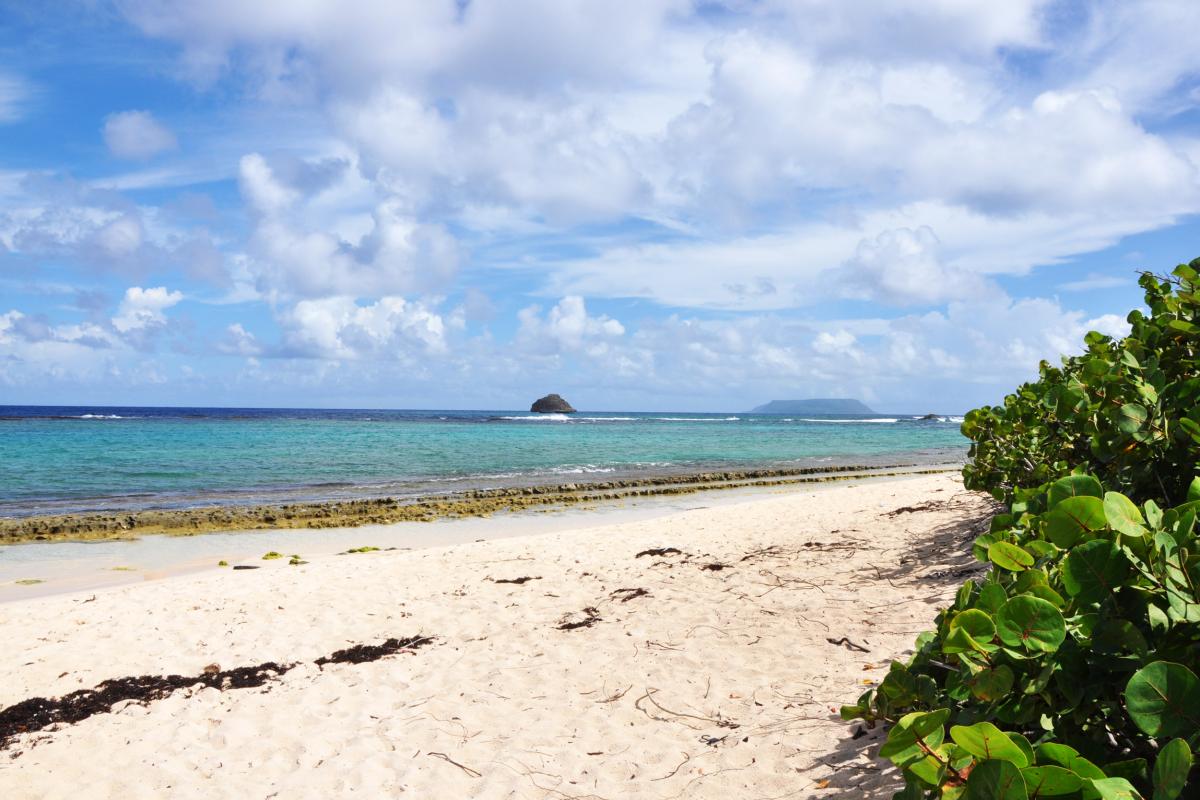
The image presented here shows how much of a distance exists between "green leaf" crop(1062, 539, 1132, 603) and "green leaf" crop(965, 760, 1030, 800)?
426 mm

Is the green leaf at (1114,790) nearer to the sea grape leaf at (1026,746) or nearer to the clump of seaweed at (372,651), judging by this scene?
the sea grape leaf at (1026,746)

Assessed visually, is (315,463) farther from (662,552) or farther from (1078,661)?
(1078,661)

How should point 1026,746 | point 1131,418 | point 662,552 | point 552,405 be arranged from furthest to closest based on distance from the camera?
point 552,405 → point 662,552 → point 1131,418 → point 1026,746

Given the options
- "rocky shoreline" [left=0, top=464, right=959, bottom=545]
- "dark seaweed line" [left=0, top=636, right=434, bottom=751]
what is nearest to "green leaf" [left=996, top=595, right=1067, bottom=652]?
"dark seaweed line" [left=0, top=636, right=434, bottom=751]

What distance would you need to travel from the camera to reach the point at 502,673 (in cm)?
546

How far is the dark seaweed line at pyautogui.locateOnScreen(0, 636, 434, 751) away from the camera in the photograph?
16.9ft

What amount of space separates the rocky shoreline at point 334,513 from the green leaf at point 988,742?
48.9ft

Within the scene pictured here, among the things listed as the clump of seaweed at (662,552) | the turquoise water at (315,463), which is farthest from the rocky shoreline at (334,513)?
the clump of seaweed at (662,552)

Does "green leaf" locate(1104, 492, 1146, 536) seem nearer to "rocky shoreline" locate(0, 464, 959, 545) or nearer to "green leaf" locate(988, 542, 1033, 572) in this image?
"green leaf" locate(988, 542, 1033, 572)

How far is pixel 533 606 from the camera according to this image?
7.25m

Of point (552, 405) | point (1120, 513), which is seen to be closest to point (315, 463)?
point (1120, 513)

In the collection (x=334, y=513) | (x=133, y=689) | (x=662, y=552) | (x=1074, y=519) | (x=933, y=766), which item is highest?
(x=1074, y=519)

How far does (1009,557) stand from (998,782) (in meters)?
0.56

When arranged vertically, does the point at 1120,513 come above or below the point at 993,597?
above
